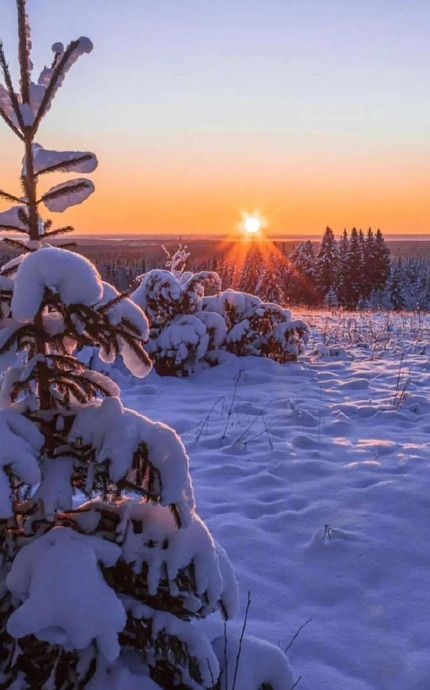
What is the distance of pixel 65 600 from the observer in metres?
1.63

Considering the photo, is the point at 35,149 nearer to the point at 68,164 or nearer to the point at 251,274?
the point at 68,164

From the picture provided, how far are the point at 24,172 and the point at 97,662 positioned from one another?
1696mm

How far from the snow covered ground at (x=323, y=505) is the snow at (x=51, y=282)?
2.02 meters

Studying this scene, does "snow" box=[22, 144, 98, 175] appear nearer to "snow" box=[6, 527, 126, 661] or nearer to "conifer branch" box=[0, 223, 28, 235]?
"conifer branch" box=[0, 223, 28, 235]

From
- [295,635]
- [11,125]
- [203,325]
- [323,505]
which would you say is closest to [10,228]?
[11,125]

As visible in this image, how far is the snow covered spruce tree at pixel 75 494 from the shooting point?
1702 millimetres

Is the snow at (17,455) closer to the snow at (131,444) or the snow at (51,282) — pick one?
the snow at (131,444)

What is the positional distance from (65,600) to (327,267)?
207 feet

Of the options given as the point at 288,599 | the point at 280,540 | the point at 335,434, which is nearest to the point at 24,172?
the point at 288,599

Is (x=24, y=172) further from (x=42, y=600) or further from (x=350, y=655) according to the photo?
(x=350, y=655)

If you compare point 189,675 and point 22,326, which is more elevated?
point 22,326

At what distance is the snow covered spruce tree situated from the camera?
170 cm

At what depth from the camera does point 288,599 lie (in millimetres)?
3195

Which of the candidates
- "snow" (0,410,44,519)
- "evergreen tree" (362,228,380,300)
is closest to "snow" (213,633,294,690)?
"snow" (0,410,44,519)
